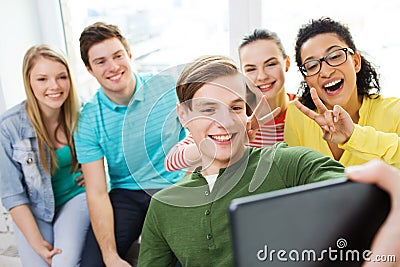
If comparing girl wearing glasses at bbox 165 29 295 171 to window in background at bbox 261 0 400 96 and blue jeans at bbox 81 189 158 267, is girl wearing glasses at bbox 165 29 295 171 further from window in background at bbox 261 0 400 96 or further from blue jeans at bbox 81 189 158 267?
blue jeans at bbox 81 189 158 267

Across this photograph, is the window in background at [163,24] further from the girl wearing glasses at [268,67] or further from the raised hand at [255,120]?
the raised hand at [255,120]

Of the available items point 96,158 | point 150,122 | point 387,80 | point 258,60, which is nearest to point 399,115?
point 258,60

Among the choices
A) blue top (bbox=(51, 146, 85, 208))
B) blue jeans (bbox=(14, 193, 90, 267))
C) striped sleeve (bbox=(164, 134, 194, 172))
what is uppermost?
striped sleeve (bbox=(164, 134, 194, 172))

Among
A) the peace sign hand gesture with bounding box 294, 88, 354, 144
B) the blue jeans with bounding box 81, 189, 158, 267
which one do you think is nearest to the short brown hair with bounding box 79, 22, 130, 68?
the blue jeans with bounding box 81, 189, 158, 267

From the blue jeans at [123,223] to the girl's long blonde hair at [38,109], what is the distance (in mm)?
240

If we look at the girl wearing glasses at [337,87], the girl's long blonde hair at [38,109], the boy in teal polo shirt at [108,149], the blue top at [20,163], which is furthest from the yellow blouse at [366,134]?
the blue top at [20,163]

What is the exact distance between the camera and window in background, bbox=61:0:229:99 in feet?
5.81

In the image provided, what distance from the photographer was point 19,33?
1938 millimetres

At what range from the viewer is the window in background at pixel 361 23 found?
1.56 m

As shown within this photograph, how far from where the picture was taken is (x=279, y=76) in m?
1.28

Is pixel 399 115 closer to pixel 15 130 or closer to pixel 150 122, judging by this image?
pixel 150 122

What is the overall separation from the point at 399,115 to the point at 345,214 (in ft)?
2.65

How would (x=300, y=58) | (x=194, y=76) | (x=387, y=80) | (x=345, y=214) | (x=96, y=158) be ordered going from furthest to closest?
(x=387, y=80)
(x=96, y=158)
(x=300, y=58)
(x=194, y=76)
(x=345, y=214)

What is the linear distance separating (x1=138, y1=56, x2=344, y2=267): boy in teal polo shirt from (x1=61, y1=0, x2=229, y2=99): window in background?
3.00ft
